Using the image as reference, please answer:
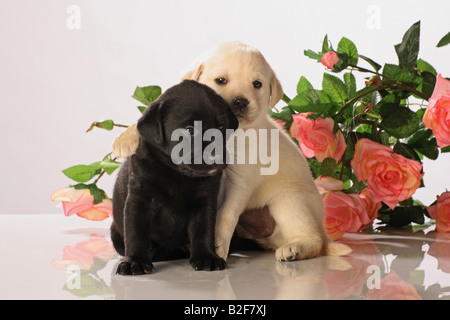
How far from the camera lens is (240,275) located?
5.88 feet

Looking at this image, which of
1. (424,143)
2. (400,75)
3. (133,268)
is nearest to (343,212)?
(424,143)

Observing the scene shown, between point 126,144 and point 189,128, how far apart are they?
300 mm

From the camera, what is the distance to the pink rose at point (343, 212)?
2.36 meters

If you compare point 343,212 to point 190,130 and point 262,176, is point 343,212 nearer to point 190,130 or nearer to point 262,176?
point 262,176

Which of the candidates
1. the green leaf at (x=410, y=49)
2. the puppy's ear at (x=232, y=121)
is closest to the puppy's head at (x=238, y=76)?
the puppy's ear at (x=232, y=121)

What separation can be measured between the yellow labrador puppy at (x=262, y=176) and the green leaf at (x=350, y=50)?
0.40 m

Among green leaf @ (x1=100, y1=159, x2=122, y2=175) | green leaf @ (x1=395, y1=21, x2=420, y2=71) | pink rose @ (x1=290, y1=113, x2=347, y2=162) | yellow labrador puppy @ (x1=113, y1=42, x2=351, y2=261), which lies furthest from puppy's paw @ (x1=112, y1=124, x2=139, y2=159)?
green leaf @ (x1=395, y1=21, x2=420, y2=71)

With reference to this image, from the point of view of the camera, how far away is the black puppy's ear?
186 cm

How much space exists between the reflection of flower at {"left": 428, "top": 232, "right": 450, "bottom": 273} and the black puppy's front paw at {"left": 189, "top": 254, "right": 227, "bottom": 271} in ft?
2.39

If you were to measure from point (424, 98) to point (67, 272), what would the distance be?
1579 millimetres

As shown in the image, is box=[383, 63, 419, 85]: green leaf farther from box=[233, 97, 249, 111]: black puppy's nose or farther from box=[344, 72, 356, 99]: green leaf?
box=[233, 97, 249, 111]: black puppy's nose

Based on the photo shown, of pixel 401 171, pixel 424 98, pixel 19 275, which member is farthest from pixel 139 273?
pixel 424 98

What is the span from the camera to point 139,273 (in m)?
1.78
